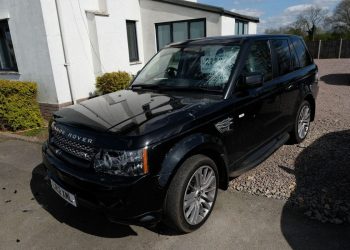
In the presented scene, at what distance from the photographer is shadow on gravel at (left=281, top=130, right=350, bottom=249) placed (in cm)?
278

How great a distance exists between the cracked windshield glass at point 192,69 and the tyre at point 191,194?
0.96m

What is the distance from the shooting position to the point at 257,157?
3.74 m

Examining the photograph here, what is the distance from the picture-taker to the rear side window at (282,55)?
13.9ft

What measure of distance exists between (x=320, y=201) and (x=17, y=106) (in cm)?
656

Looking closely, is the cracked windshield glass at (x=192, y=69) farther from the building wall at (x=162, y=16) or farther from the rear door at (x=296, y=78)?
the building wall at (x=162, y=16)

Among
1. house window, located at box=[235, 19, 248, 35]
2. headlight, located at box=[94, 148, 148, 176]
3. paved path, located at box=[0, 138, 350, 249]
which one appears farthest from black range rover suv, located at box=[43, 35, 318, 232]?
house window, located at box=[235, 19, 248, 35]

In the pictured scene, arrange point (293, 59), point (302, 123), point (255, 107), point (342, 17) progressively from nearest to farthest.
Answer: point (255, 107)
point (293, 59)
point (302, 123)
point (342, 17)

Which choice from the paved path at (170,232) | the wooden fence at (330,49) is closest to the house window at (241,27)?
the paved path at (170,232)

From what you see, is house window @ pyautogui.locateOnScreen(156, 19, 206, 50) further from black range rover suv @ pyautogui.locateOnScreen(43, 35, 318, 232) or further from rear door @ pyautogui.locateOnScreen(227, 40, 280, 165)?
rear door @ pyautogui.locateOnScreen(227, 40, 280, 165)

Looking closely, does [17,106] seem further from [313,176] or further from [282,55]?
[313,176]

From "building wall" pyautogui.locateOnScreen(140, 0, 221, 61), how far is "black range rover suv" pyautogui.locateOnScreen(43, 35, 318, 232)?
22.1ft

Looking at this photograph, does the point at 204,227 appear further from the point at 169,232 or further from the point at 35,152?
the point at 35,152

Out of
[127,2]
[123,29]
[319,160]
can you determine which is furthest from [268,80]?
[127,2]

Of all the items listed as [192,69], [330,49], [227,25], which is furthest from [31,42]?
[330,49]
